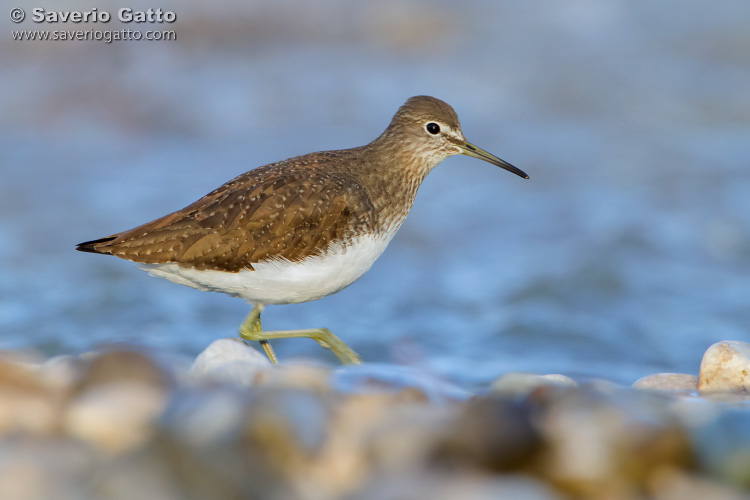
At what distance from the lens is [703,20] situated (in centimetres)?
1722

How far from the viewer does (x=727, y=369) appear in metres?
5.08

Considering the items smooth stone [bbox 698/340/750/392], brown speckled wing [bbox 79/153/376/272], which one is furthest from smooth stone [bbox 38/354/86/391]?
→ smooth stone [bbox 698/340/750/392]

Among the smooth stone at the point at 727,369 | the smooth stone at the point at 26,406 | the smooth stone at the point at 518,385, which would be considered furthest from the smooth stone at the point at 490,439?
the smooth stone at the point at 727,369

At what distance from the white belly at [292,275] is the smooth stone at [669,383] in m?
1.95

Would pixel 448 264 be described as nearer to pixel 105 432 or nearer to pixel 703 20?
pixel 105 432

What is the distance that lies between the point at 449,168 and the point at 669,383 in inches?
302

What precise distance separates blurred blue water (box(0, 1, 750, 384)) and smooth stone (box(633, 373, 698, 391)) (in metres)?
1.53

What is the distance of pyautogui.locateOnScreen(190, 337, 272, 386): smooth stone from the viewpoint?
4.38 m

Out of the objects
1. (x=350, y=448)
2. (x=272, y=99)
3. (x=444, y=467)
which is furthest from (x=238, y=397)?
(x=272, y=99)

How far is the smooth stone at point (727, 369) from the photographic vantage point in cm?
504

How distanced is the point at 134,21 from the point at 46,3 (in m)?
1.62

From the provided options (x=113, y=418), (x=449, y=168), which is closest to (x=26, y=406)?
(x=113, y=418)

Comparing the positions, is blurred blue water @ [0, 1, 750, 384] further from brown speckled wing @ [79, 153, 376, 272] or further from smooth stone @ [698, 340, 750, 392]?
smooth stone @ [698, 340, 750, 392]

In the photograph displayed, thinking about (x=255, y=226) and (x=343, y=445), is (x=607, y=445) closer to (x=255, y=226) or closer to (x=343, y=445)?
(x=343, y=445)
